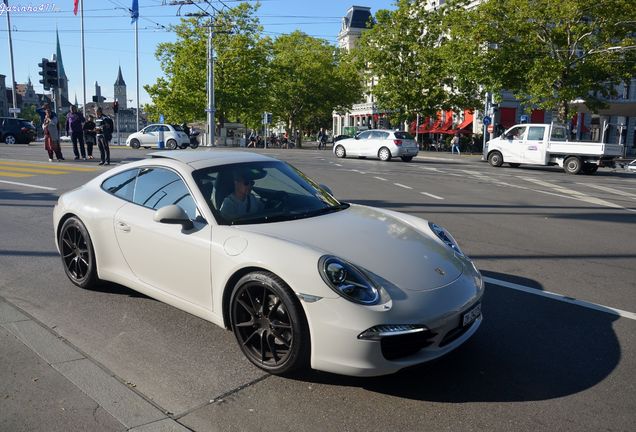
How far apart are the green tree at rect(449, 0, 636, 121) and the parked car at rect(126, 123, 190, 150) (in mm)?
16950

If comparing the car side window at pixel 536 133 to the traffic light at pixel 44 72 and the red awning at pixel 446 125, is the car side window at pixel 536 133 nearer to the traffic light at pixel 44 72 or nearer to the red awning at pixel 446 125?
the traffic light at pixel 44 72

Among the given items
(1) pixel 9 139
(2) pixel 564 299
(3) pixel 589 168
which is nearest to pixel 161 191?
(2) pixel 564 299

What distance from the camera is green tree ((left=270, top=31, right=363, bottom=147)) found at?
57.6m

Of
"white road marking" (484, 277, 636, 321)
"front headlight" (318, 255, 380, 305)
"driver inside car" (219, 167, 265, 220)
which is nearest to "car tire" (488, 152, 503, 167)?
"white road marking" (484, 277, 636, 321)

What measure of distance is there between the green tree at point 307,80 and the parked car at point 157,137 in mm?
24123

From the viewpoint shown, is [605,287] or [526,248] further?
[526,248]

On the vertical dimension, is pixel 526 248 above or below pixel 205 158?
below

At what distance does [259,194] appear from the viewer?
4.23 metres

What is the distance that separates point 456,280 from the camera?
3469mm

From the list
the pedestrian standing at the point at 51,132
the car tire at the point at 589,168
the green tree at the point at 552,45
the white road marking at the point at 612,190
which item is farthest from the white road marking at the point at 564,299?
the green tree at the point at 552,45

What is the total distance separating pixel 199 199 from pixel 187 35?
49.6 metres

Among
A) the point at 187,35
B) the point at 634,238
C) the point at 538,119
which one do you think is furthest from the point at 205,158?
the point at 538,119

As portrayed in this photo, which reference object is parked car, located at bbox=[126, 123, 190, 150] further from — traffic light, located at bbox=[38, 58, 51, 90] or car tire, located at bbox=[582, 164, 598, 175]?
car tire, located at bbox=[582, 164, 598, 175]

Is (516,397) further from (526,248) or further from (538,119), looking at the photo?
(538,119)
